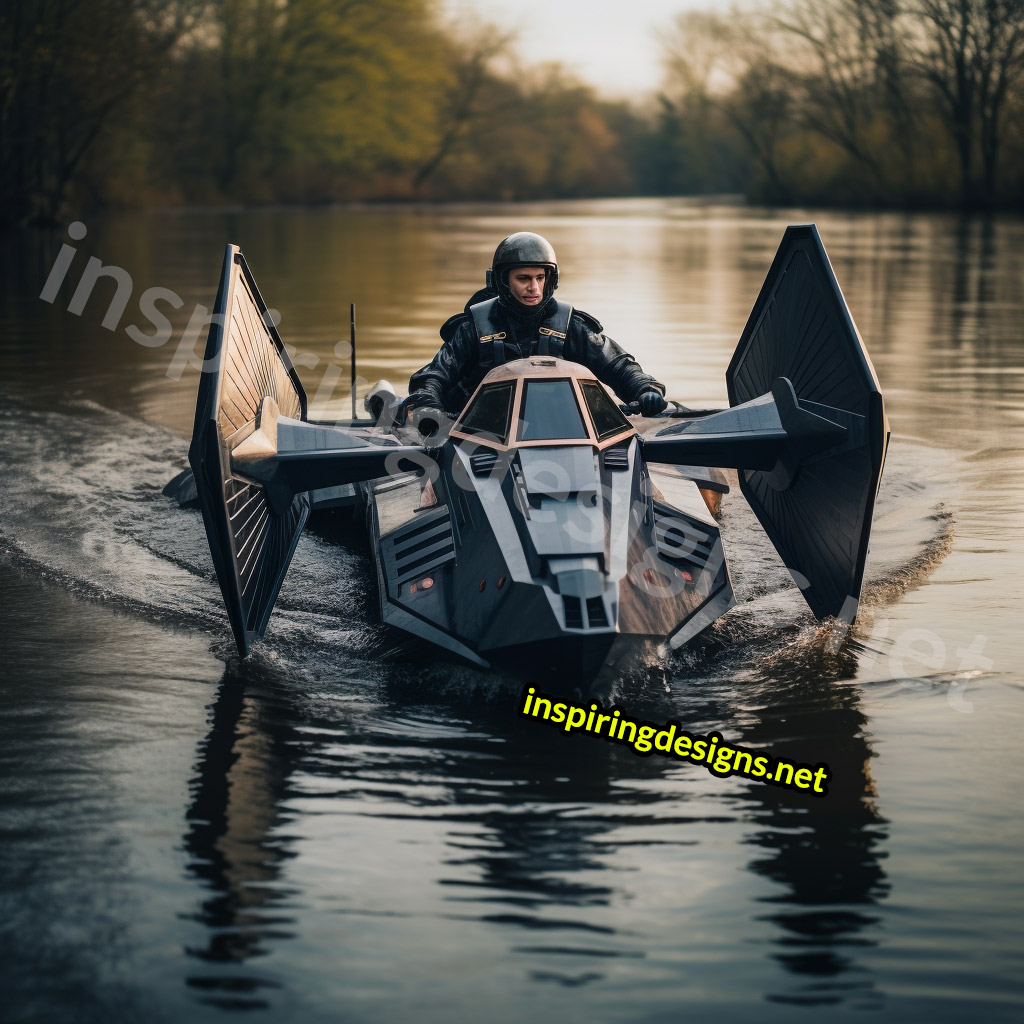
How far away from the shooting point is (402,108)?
7744 centimetres

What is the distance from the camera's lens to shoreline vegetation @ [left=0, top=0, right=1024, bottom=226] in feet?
141

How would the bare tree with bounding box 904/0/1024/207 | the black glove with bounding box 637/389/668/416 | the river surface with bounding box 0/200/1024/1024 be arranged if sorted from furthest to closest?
the bare tree with bounding box 904/0/1024/207, the black glove with bounding box 637/389/668/416, the river surface with bounding box 0/200/1024/1024

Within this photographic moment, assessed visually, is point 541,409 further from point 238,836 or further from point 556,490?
point 238,836

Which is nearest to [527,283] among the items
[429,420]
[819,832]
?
[429,420]

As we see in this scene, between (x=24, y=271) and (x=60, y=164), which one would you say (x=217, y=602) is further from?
(x=60, y=164)

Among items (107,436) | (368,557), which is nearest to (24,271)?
(107,436)

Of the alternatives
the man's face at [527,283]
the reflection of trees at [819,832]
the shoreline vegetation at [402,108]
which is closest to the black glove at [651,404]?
the man's face at [527,283]

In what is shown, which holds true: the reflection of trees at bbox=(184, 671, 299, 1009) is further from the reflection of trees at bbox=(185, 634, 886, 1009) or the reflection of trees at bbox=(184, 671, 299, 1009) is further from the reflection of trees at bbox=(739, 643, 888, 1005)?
the reflection of trees at bbox=(739, 643, 888, 1005)

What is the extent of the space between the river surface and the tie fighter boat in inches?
12.6

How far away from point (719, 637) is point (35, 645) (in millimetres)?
3344

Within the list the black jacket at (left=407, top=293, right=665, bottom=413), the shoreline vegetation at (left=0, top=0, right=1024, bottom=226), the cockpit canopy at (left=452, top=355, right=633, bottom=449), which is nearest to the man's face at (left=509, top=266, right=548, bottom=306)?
the black jacket at (left=407, top=293, right=665, bottom=413)

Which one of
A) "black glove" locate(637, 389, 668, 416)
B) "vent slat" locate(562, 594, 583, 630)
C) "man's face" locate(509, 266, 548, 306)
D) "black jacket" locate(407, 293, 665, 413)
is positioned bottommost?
"vent slat" locate(562, 594, 583, 630)

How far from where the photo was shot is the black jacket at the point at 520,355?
820 cm

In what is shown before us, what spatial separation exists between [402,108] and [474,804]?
77.3m
